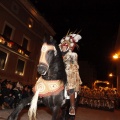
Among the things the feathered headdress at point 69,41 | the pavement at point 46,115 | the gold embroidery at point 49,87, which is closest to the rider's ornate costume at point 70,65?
the feathered headdress at point 69,41

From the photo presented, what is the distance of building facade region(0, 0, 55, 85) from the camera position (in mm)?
20188

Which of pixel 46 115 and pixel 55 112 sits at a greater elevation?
pixel 55 112

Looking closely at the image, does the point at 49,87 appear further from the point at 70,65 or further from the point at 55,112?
the point at 70,65

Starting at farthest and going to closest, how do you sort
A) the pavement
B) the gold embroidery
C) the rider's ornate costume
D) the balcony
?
the balcony, the pavement, the rider's ornate costume, the gold embroidery

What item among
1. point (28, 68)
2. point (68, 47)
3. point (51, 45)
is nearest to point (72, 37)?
point (68, 47)

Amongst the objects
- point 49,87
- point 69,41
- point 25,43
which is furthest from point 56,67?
point 25,43

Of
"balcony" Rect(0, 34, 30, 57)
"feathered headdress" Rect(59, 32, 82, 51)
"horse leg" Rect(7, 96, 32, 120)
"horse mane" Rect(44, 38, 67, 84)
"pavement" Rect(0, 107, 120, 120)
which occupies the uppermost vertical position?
Answer: "balcony" Rect(0, 34, 30, 57)

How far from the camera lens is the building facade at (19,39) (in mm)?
20188

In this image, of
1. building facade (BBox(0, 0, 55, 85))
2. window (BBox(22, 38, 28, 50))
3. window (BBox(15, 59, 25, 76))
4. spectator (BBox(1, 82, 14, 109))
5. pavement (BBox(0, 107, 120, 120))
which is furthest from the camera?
window (BBox(22, 38, 28, 50))

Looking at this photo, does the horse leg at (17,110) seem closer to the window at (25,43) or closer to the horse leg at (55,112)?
the horse leg at (55,112)

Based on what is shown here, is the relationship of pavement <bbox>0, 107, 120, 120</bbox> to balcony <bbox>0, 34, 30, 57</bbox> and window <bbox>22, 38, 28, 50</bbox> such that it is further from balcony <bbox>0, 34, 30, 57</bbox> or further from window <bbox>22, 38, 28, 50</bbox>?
window <bbox>22, 38, 28, 50</bbox>

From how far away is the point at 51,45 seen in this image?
4.55 metres

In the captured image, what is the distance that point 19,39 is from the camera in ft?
75.7

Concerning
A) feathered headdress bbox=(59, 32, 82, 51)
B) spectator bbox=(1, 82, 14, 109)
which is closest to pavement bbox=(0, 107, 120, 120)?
spectator bbox=(1, 82, 14, 109)
